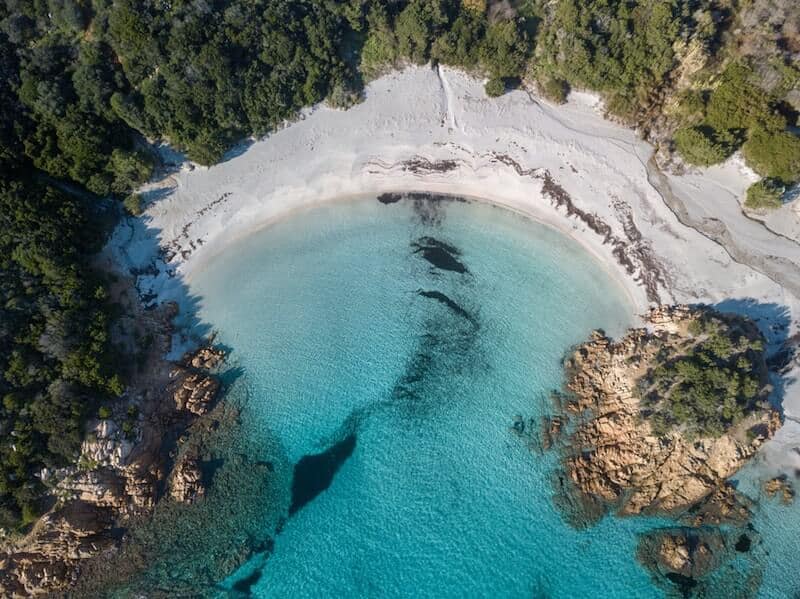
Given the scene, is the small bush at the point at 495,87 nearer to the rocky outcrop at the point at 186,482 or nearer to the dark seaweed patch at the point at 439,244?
the dark seaweed patch at the point at 439,244

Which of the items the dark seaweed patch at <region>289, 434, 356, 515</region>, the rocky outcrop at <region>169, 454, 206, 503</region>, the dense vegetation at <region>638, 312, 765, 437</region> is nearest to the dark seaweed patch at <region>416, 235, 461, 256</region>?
the dark seaweed patch at <region>289, 434, 356, 515</region>

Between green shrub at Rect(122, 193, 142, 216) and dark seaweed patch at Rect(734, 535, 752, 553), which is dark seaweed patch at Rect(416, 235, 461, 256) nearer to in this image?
green shrub at Rect(122, 193, 142, 216)

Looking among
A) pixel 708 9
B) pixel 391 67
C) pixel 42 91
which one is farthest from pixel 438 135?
pixel 42 91

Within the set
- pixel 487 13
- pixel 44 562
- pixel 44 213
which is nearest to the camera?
pixel 44 562

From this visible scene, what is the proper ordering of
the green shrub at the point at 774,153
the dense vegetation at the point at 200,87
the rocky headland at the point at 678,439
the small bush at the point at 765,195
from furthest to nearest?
the small bush at the point at 765,195 < the green shrub at the point at 774,153 < the rocky headland at the point at 678,439 < the dense vegetation at the point at 200,87

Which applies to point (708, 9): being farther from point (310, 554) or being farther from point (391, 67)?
point (310, 554)

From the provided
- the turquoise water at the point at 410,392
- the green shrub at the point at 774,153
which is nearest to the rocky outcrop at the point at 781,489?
the turquoise water at the point at 410,392
